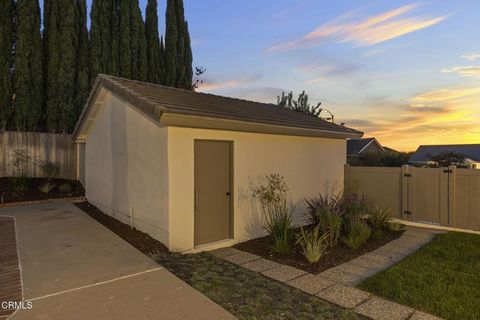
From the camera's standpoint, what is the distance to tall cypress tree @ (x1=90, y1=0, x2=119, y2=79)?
17.1m

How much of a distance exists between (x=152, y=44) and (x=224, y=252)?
17300mm

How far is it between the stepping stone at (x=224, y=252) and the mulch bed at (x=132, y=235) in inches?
39.2

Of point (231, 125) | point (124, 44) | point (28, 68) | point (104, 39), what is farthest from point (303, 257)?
point (124, 44)

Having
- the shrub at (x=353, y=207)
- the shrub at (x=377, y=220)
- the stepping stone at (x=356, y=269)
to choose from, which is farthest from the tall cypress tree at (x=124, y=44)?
the stepping stone at (x=356, y=269)

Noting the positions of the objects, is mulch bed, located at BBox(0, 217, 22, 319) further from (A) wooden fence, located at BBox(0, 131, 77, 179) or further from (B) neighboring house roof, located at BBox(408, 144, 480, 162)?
(B) neighboring house roof, located at BBox(408, 144, 480, 162)

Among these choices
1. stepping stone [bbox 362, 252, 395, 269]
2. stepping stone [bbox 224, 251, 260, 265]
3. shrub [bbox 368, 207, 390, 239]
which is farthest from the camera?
shrub [bbox 368, 207, 390, 239]

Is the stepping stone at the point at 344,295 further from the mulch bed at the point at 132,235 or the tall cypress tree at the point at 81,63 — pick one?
the tall cypress tree at the point at 81,63

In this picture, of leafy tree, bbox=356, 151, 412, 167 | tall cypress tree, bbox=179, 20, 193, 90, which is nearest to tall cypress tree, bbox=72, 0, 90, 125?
tall cypress tree, bbox=179, 20, 193, 90

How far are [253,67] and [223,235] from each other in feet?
31.0

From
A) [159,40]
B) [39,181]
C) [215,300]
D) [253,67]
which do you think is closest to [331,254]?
[215,300]

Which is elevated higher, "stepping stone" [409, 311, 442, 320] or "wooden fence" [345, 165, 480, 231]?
"wooden fence" [345, 165, 480, 231]

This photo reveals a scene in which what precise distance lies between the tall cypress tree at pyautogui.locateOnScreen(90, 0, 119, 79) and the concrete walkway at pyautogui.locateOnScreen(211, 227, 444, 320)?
1425 centimetres

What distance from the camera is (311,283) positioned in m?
5.04
